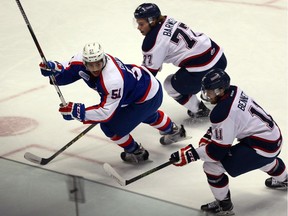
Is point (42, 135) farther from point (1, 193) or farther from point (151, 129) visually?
point (1, 193)

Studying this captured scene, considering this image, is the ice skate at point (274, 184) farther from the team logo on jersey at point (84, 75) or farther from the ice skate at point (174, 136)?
the team logo on jersey at point (84, 75)

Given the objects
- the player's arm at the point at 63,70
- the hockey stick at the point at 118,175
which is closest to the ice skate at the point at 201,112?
the player's arm at the point at 63,70

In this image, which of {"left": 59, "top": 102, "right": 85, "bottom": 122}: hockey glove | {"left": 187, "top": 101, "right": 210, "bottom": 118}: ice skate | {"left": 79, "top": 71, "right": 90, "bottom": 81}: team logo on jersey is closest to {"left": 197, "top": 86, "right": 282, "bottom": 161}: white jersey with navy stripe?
{"left": 59, "top": 102, "right": 85, "bottom": 122}: hockey glove

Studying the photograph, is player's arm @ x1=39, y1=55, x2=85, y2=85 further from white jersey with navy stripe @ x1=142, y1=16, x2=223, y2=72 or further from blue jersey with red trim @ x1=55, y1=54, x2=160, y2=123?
white jersey with navy stripe @ x1=142, y1=16, x2=223, y2=72

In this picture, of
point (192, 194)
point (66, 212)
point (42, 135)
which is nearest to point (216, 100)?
A: point (192, 194)

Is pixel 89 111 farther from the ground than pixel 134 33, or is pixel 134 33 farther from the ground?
pixel 89 111

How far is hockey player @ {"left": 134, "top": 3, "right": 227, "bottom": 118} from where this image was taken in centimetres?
481

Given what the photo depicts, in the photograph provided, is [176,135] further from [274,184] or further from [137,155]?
[274,184]

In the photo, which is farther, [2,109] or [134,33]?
[134,33]

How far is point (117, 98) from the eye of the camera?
4.24 metres

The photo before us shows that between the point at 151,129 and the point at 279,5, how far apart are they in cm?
260

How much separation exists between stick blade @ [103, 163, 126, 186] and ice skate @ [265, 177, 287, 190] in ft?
2.55

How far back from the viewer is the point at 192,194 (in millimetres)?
4316

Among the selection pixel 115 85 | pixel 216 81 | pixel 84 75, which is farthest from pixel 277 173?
pixel 84 75
